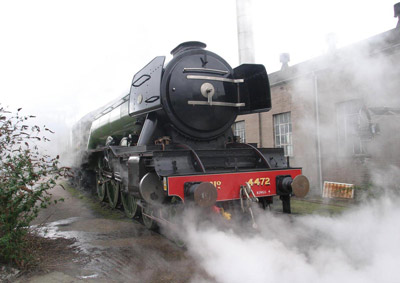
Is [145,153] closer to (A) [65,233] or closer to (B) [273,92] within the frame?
(A) [65,233]

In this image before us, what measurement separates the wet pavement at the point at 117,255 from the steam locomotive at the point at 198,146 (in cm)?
37

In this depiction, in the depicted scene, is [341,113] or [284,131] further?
[284,131]

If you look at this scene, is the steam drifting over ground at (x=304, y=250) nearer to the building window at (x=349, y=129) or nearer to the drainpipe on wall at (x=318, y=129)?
the building window at (x=349, y=129)

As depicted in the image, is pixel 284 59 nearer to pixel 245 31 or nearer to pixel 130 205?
pixel 245 31

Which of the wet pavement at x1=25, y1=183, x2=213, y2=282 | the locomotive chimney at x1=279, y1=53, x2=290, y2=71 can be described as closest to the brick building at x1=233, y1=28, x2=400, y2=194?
the locomotive chimney at x1=279, y1=53, x2=290, y2=71

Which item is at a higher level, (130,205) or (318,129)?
(318,129)

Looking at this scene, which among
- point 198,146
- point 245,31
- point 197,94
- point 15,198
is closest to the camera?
point 15,198

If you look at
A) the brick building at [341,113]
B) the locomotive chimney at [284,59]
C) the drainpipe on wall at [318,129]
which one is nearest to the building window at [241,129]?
the brick building at [341,113]

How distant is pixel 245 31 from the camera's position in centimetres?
1012

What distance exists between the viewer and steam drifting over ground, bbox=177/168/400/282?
112 inches

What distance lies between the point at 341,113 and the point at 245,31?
15.2 feet

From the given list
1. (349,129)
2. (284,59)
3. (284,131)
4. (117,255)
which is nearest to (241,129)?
(284,131)

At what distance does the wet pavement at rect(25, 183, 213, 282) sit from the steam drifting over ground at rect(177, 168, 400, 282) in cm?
27

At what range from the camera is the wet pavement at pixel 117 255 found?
3.09m
